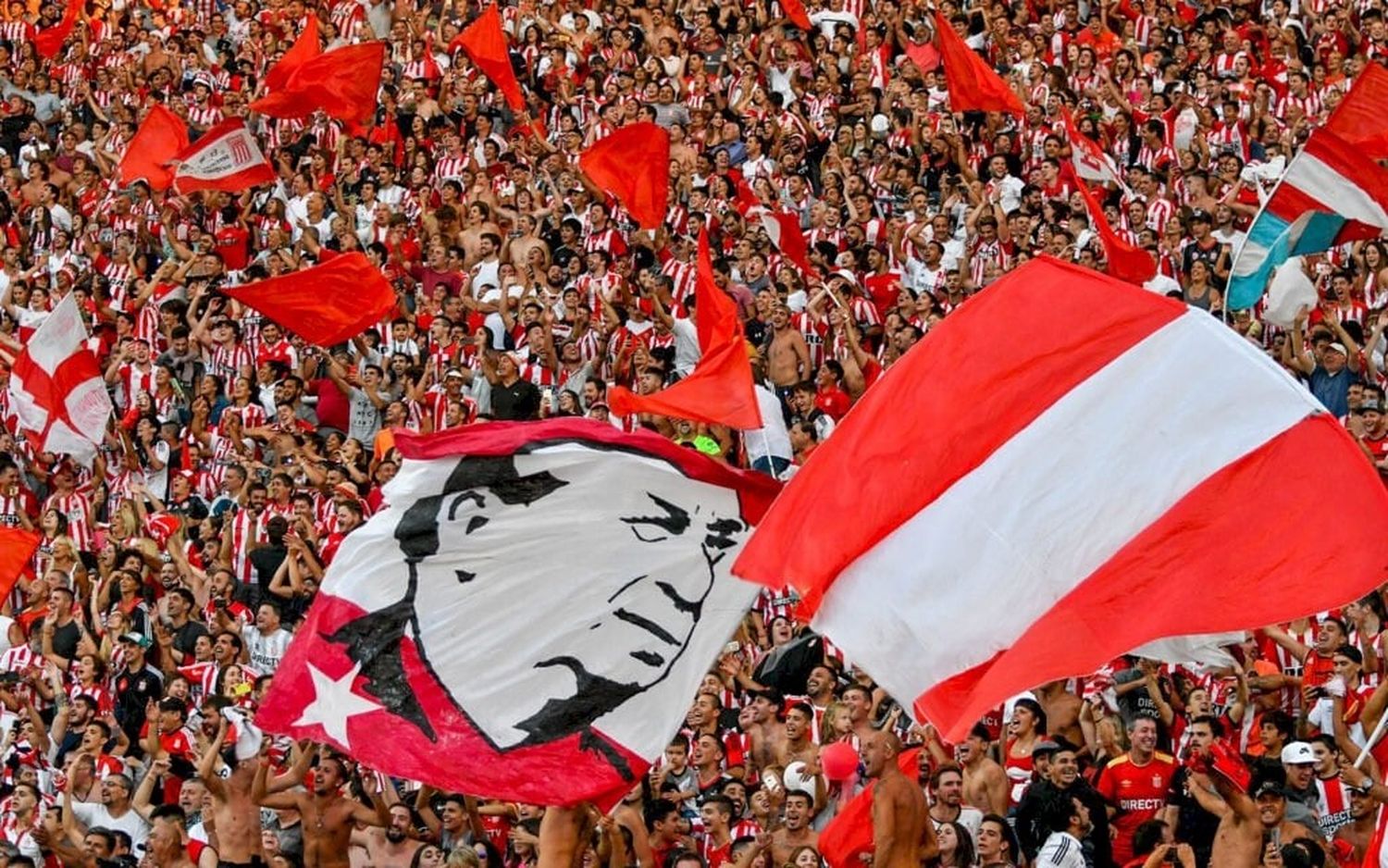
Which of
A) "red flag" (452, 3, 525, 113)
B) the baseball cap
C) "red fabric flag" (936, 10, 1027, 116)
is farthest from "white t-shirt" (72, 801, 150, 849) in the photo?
"red flag" (452, 3, 525, 113)

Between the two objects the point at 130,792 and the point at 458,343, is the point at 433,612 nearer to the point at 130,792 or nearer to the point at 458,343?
the point at 130,792

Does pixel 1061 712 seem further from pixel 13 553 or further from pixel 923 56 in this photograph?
pixel 923 56

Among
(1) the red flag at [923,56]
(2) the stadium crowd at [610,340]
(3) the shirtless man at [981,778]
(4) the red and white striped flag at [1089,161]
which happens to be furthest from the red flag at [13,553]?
(1) the red flag at [923,56]

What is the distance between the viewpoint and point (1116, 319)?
8.77m

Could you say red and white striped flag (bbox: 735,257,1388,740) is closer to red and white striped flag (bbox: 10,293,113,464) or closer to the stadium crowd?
the stadium crowd

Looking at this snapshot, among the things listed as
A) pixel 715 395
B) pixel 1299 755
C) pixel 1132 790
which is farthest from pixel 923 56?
pixel 1299 755

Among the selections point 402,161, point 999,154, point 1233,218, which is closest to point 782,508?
point 1233,218

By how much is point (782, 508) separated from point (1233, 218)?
9.09m

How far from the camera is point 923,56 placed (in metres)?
20.7

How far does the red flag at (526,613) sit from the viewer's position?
9461 mm

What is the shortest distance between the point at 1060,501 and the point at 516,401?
8.46m

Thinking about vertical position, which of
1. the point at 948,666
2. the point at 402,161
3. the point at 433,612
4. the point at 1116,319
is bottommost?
the point at 402,161

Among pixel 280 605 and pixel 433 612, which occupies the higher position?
pixel 433 612

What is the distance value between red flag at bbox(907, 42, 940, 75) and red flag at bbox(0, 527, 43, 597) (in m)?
7.81
